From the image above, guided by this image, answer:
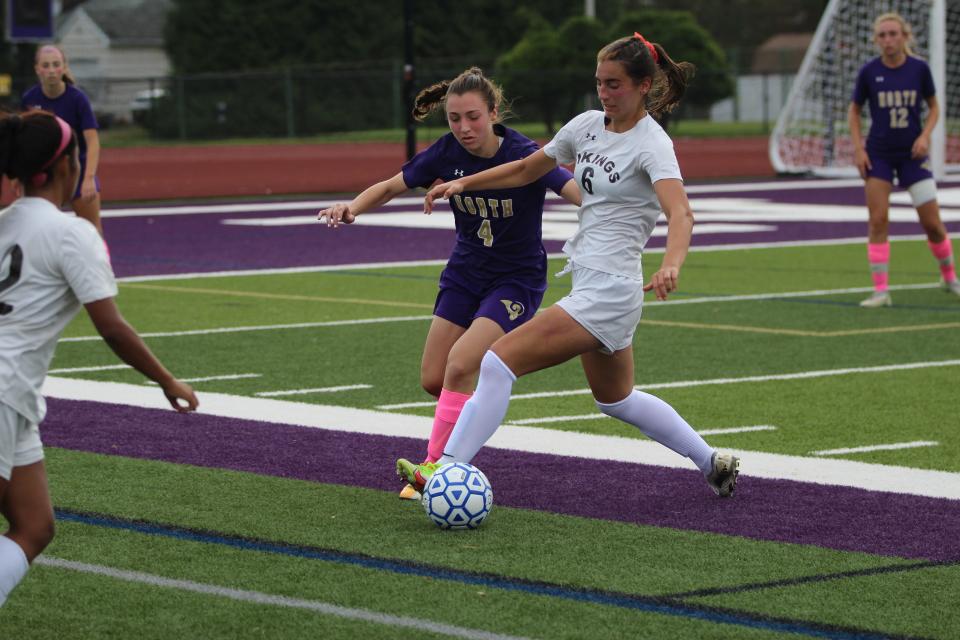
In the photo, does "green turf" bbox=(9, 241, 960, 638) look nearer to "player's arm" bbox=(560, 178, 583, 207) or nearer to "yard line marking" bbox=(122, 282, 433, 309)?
"yard line marking" bbox=(122, 282, 433, 309)

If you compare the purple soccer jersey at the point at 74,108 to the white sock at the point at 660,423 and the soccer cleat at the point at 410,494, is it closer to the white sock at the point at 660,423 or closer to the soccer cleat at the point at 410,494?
the soccer cleat at the point at 410,494

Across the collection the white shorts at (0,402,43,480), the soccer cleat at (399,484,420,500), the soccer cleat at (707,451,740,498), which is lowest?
the soccer cleat at (399,484,420,500)

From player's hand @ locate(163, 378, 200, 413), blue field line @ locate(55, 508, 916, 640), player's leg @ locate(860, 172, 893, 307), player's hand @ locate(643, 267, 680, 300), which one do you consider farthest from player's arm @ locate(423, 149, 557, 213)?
player's leg @ locate(860, 172, 893, 307)

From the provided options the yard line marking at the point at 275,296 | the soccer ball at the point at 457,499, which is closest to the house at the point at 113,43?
the yard line marking at the point at 275,296

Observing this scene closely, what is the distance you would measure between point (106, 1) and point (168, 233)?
96878mm

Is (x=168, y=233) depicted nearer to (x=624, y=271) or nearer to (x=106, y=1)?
(x=624, y=271)

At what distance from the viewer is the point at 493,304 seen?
7.51 metres

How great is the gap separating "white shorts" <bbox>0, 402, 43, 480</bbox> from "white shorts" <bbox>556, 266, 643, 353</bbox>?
2461mm

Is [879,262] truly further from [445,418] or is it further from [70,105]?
[445,418]

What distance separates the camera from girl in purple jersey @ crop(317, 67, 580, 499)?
292 inches

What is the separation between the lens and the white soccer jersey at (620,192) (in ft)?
22.3

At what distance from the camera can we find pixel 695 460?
7.34 meters

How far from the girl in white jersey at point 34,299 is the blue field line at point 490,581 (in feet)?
4.72

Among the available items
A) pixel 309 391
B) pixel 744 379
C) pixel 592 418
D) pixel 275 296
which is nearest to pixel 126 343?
pixel 592 418
